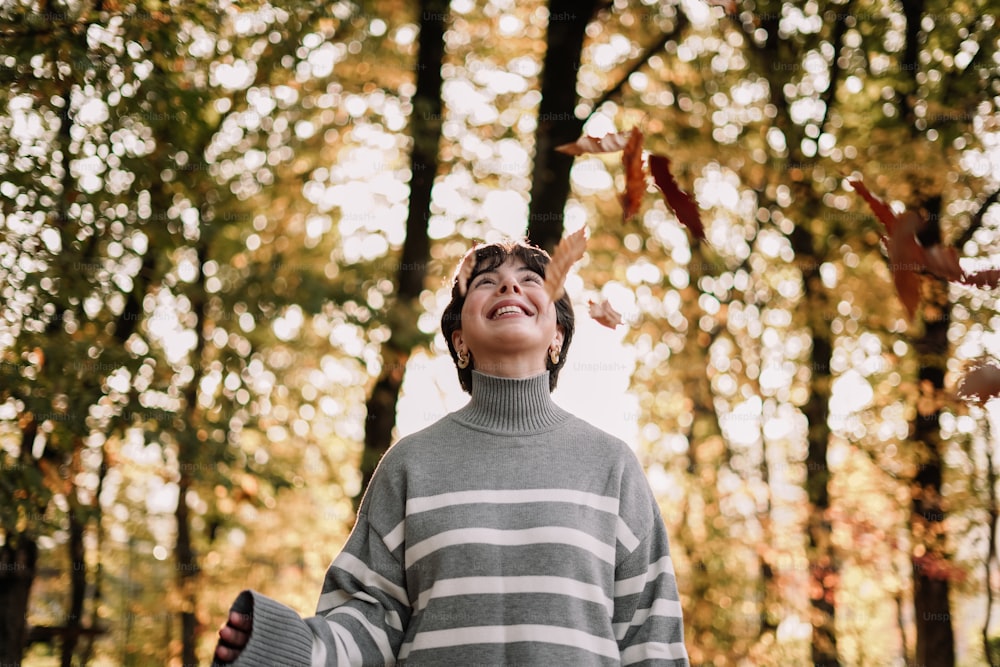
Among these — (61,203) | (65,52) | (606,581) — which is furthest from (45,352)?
(606,581)

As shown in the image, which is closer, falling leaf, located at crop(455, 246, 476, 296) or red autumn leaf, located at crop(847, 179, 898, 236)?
red autumn leaf, located at crop(847, 179, 898, 236)

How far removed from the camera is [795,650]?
9.78 metres

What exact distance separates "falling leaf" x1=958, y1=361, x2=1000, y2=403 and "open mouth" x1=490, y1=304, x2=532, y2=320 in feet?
3.16

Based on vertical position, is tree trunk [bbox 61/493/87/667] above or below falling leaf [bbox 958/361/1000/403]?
below

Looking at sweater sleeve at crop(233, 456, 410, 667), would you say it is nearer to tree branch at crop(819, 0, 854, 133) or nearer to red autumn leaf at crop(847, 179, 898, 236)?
red autumn leaf at crop(847, 179, 898, 236)

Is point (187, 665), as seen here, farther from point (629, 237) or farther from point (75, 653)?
point (629, 237)

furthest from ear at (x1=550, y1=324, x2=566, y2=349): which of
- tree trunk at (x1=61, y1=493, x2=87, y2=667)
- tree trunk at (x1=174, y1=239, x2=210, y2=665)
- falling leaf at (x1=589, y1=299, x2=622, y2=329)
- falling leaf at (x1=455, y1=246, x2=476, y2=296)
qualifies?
tree trunk at (x1=61, y1=493, x2=87, y2=667)

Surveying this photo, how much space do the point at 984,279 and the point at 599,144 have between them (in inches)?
28.4

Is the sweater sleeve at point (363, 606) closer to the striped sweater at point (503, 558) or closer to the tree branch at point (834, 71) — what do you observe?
the striped sweater at point (503, 558)

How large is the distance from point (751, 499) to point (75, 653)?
20.6 ft

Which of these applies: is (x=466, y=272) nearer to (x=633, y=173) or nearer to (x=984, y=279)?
(x=633, y=173)

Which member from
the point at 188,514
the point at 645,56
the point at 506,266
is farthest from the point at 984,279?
the point at 188,514

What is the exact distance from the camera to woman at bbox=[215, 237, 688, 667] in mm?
2057

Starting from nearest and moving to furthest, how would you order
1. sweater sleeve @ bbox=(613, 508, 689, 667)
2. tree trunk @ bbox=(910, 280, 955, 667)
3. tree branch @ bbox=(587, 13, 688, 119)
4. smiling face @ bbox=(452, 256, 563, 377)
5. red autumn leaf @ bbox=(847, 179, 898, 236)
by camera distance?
red autumn leaf @ bbox=(847, 179, 898, 236) → sweater sleeve @ bbox=(613, 508, 689, 667) → smiling face @ bbox=(452, 256, 563, 377) → tree trunk @ bbox=(910, 280, 955, 667) → tree branch @ bbox=(587, 13, 688, 119)
